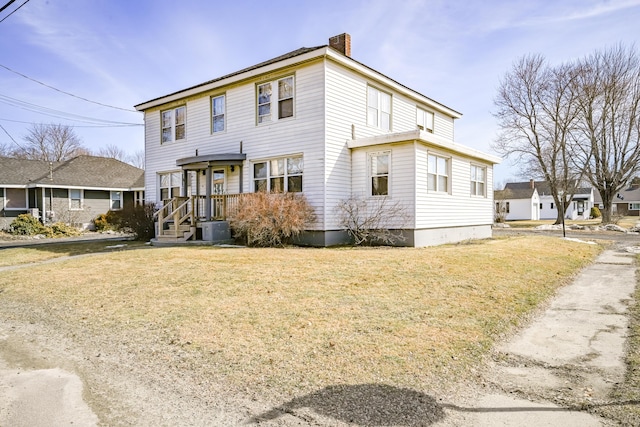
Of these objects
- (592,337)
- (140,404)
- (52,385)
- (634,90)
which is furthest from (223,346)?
(634,90)

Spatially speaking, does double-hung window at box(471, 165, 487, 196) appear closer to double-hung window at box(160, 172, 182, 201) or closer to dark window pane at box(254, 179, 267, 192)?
dark window pane at box(254, 179, 267, 192)

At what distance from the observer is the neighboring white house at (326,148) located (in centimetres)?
1391

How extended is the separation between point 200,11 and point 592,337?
37.5ft

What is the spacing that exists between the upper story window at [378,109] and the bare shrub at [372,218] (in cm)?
348

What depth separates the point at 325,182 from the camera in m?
13.9

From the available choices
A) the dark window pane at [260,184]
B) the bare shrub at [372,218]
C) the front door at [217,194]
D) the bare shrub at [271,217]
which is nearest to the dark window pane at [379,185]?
the bare shrub at [372,218]

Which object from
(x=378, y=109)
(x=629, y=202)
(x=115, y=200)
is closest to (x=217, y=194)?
(x=378, y=109)

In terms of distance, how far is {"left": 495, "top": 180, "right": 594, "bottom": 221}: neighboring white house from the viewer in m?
55.2

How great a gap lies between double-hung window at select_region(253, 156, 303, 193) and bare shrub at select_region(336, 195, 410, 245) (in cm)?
194

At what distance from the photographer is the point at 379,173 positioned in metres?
14.5

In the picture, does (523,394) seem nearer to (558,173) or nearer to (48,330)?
(48,330)

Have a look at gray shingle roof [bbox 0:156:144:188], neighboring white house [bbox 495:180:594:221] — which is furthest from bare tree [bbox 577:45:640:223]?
gray shingle roof [bbox 0:156:144:188]

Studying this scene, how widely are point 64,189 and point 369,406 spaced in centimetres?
3089

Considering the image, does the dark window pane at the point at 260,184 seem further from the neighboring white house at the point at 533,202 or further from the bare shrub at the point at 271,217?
the neighboring white house at the point at 533,202
